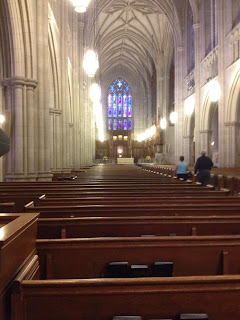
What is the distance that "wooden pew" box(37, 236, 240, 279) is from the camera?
2662 millimetres

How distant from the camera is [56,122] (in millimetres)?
16109

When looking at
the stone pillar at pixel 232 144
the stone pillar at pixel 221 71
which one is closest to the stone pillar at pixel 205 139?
the stone pillar at pixel 221 71

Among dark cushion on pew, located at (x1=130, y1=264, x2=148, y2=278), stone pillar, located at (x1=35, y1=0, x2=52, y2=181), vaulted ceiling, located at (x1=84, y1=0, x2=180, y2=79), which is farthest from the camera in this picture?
vaulted ceiling, located at (x1=84, y1=0, x2=180, y2=79)

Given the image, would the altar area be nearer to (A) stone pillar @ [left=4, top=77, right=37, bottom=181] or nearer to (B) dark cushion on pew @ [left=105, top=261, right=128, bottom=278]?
(A) stone pillar @ [left=4, top=77, right=37, bottom=181]

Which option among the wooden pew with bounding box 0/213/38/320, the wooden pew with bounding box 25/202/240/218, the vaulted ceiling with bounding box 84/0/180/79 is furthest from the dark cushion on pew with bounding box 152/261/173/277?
the vaulted ceiling with bounding box 84/0/180/79

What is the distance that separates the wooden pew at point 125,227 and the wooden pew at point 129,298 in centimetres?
161

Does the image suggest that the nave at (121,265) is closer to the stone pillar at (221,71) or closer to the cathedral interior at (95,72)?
the cathedral interior at (95,72)

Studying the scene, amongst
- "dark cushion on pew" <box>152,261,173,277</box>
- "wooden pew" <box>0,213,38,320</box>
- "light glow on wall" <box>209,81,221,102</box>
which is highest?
"light glow on wall" <box>209,81,221,102</box>

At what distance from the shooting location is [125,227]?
3545 mm

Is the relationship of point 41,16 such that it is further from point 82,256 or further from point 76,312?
point 76,312

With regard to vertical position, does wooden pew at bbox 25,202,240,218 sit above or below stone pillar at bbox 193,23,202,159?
below

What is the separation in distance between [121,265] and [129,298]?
64cm

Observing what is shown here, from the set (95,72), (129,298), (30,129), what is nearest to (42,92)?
(30,129)

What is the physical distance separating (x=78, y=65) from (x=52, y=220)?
20401mm
